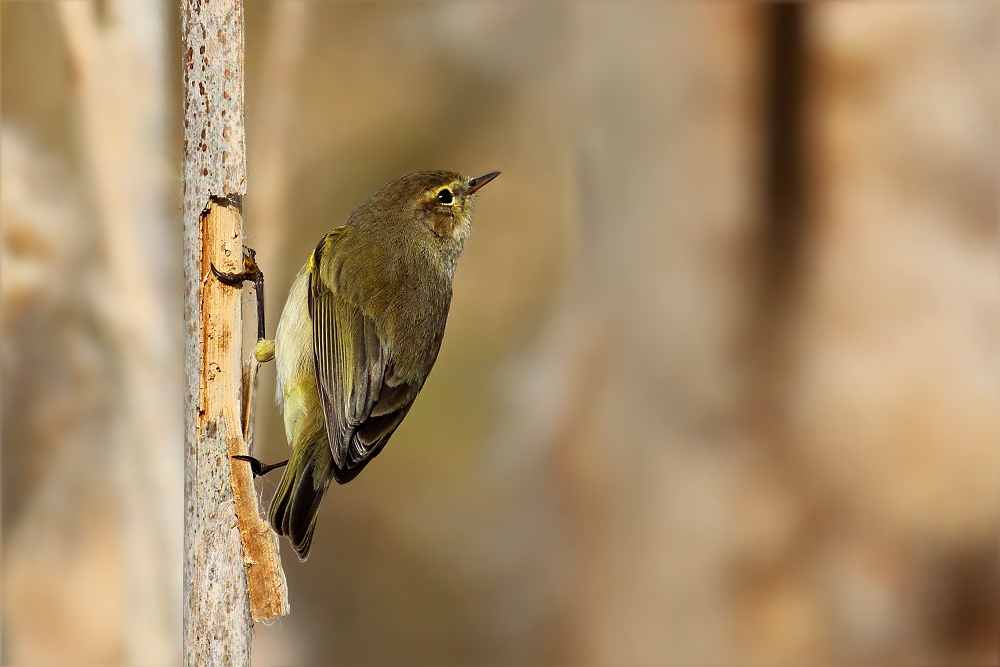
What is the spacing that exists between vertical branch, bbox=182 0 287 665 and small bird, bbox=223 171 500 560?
319 mm

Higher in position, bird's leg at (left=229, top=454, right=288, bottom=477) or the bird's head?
the bird's head

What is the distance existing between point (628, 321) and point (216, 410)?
1.79 metres

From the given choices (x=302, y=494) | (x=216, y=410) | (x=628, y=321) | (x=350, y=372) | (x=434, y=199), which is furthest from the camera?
(x=628, y=321)

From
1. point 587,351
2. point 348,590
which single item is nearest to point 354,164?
point 587,351

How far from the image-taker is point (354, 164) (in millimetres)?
3443

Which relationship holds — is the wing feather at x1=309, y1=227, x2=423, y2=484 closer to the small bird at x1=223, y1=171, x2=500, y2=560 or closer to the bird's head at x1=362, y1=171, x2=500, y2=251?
the small bird at x1=223, y1=171, x2=500, y2=560

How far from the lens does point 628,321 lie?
299 centimetres

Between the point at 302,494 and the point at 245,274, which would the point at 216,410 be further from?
the point at 302,494

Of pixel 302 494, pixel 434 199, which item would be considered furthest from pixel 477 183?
pixel 302 494

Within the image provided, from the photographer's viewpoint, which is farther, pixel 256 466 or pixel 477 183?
pixel 477 183

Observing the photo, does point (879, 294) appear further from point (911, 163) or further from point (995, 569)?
point (995, 569)

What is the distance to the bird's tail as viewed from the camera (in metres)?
1.75

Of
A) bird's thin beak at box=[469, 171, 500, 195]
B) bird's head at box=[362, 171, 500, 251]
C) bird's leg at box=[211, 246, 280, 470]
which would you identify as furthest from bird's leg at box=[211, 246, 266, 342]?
bird's thin beak at box=[469, 171, 500, 195]

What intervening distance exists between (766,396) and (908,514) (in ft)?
1.81
